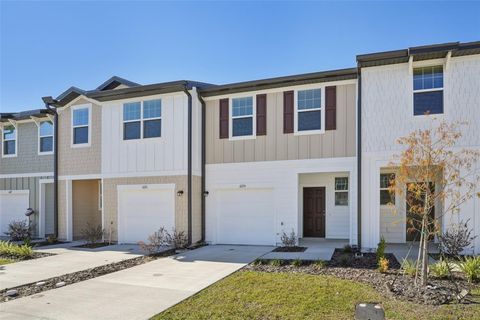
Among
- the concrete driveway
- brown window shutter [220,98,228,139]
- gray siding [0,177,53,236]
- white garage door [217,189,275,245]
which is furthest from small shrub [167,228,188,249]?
gray siding [0,177,53,236]

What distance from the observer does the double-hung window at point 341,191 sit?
45.0ft

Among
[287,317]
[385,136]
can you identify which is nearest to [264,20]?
[385,136]

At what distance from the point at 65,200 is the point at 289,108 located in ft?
33.5

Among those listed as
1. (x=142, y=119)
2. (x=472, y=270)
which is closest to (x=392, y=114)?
(x=472, y=270)

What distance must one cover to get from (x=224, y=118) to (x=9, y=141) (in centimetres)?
1140

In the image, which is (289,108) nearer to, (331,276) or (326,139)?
(326,139)

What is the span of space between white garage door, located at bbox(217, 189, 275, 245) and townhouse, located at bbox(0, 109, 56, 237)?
25.3ft

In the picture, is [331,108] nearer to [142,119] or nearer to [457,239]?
[457,239]

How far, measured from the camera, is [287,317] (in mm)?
5457

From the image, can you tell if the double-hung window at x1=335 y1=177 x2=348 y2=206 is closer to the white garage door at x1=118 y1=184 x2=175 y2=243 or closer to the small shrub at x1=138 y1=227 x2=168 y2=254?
the white garage door at x1=118 y1=184 x2=175 y2=243

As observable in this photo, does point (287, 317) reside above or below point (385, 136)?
below

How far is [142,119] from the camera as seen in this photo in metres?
13.7

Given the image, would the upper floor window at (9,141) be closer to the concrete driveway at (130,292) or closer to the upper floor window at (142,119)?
the upper floor window at (142,119)

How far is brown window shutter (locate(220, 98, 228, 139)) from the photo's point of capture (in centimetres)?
1330
